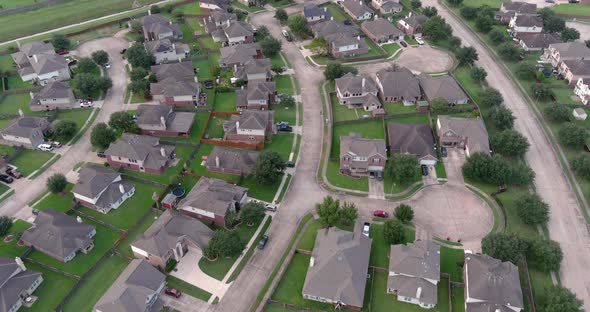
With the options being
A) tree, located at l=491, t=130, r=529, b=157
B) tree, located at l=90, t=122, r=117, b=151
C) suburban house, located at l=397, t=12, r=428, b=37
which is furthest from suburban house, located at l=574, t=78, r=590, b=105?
tree, located at l=90, t=122, r=117, b=151

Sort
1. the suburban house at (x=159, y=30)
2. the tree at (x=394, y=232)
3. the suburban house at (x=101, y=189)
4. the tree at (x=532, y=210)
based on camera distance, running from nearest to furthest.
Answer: the tree at (x=394, y=232)
the tree at (x=532, y=210)
the suburban house at (x=101, y=189)
the suburban house at (x=159, y=30)

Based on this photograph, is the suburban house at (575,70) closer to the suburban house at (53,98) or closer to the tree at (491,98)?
the tree at (491,98)

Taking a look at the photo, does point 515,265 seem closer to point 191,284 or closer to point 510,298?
point 510,298

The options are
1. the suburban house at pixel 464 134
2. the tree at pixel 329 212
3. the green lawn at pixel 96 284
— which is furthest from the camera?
the suburban house at pixel 464 134

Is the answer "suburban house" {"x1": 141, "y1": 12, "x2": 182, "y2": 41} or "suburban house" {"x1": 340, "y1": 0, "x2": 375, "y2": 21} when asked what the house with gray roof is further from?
"suburban house" {"x1": 340, "y1": 0, "x2": 375, "y2": 21}

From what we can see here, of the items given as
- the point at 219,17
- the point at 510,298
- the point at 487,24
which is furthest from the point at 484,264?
the point at 219,17

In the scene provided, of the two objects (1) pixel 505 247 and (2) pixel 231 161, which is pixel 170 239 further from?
(1) pixel 505 247

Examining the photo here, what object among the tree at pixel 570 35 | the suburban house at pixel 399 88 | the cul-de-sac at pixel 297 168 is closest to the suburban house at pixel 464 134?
the cul-de-sac at pixel 297 168
